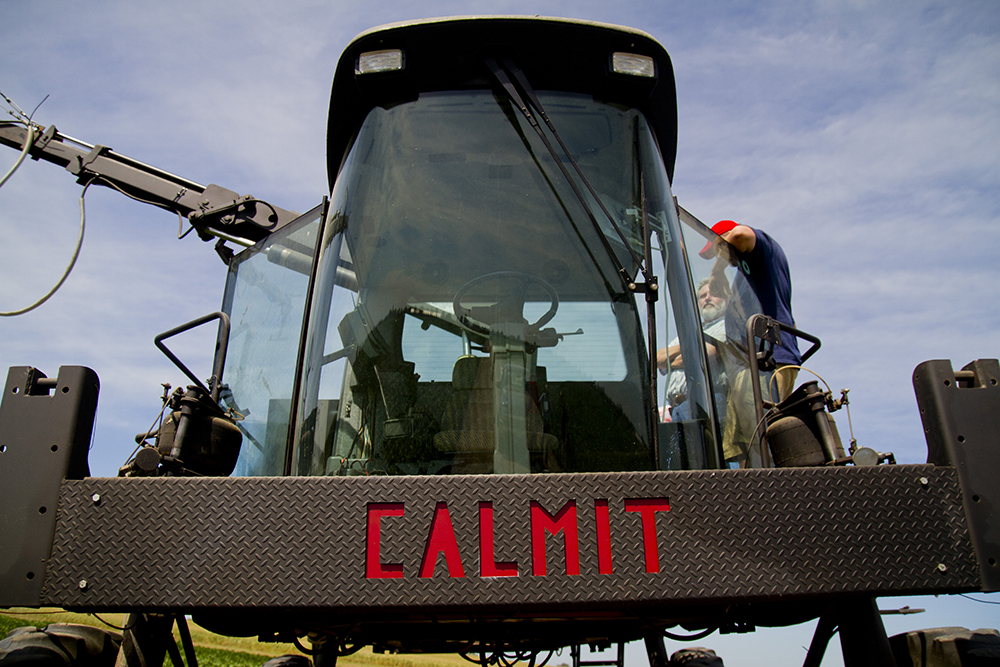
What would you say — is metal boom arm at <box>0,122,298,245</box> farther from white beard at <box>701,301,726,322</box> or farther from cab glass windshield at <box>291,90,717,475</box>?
white beard at <box>701,301,726,322</box>

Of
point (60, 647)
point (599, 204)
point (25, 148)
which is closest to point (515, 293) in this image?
point (599, 204)

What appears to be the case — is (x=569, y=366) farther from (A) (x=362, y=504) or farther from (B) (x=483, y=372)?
(A) (x=362, y=504)

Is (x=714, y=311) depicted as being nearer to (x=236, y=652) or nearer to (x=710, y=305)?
(x=710, y=305)

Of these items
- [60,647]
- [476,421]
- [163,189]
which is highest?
[163,189]

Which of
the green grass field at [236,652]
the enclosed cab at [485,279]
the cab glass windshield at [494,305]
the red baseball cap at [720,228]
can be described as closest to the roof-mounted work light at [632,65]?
the enclosed cab at [485,279]

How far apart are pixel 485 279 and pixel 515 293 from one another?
13cm

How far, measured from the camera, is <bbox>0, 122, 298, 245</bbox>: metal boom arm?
640 cm

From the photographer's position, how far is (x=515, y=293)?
9.00 ft

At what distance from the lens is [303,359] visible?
9.60 feet

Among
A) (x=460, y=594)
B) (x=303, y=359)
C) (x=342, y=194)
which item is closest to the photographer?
(x=460, y=594)

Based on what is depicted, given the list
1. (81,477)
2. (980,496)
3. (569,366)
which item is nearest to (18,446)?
(81,477)

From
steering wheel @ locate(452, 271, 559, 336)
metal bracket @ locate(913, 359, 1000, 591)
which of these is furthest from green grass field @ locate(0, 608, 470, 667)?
metal bracket @ locate(913, 359, 1000, 591)

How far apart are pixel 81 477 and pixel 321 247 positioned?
137 centimetres

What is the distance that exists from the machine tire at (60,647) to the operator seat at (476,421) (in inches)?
56.1
